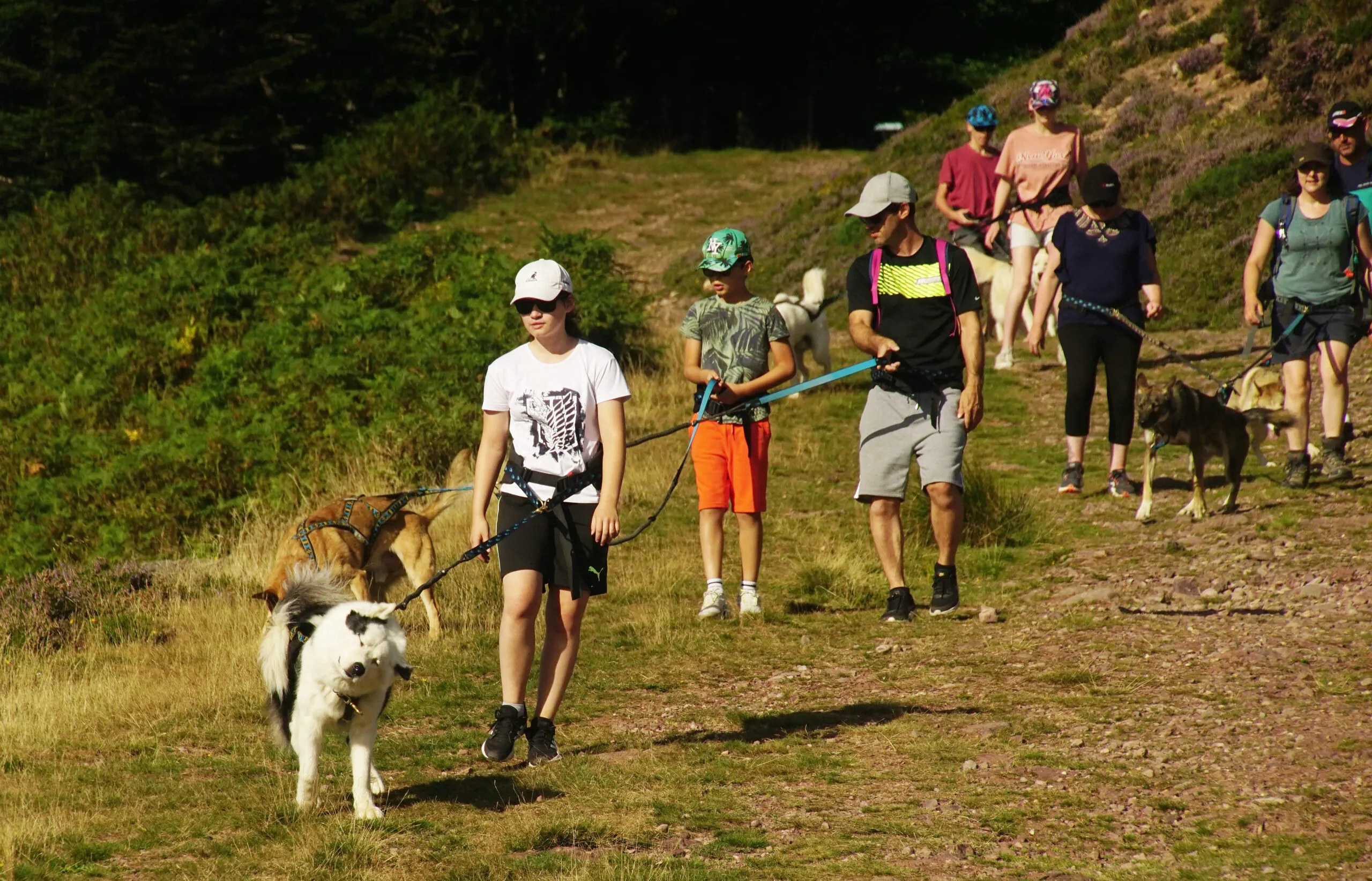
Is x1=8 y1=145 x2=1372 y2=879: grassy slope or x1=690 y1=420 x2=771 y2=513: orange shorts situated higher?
x1=690 y1=420 x2=771 y2=513: orange shorts

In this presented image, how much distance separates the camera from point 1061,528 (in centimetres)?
946

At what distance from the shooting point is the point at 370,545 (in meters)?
7.85

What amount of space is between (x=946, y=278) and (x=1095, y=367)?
8.92 ft

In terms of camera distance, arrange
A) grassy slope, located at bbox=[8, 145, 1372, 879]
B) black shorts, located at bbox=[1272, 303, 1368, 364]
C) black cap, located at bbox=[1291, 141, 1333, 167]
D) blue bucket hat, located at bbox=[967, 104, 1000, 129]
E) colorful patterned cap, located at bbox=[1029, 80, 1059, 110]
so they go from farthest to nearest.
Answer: blue bucket hat, located at bbox=[967, 104, 1000, 129] < colorful patterned cap, located at bbox=[1029, 80, 1059, 110] < black shorts, located at bbox=[1272, 303, 1368, 364] < black cap, located at bbox=[1291, 141, 1333, 167] < grassy slope, located at bbox=[8, 145, 1372, 879]

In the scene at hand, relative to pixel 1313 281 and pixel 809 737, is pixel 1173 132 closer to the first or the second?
pixel 1313 281

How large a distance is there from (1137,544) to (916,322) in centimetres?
293

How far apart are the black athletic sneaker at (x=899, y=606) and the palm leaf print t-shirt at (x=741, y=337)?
3.82 feet

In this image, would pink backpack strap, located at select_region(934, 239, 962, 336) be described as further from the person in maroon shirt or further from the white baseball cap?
the person in maroon shirt

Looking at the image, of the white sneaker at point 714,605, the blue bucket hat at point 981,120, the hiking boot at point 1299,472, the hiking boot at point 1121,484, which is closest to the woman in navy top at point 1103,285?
the hiking boot at point 1121,484

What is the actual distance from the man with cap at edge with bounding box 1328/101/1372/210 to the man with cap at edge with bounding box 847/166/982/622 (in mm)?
3932

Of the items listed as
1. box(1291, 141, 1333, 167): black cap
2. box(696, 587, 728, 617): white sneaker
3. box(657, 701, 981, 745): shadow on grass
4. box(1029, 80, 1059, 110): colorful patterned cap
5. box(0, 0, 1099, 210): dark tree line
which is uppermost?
box(0, 0, 1099, 210): dark tree line

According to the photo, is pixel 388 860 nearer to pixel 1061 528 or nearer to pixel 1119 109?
pixel 1061 528

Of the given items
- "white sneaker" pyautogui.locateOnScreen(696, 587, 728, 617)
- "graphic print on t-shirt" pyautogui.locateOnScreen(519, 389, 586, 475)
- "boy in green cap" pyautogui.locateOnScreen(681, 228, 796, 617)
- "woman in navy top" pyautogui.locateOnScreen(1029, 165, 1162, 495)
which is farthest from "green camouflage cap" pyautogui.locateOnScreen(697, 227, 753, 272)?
"woman in navy top" pyautogui.locateOnScreen(1029, 165, 1162, 495)

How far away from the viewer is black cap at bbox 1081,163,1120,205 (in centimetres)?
875
